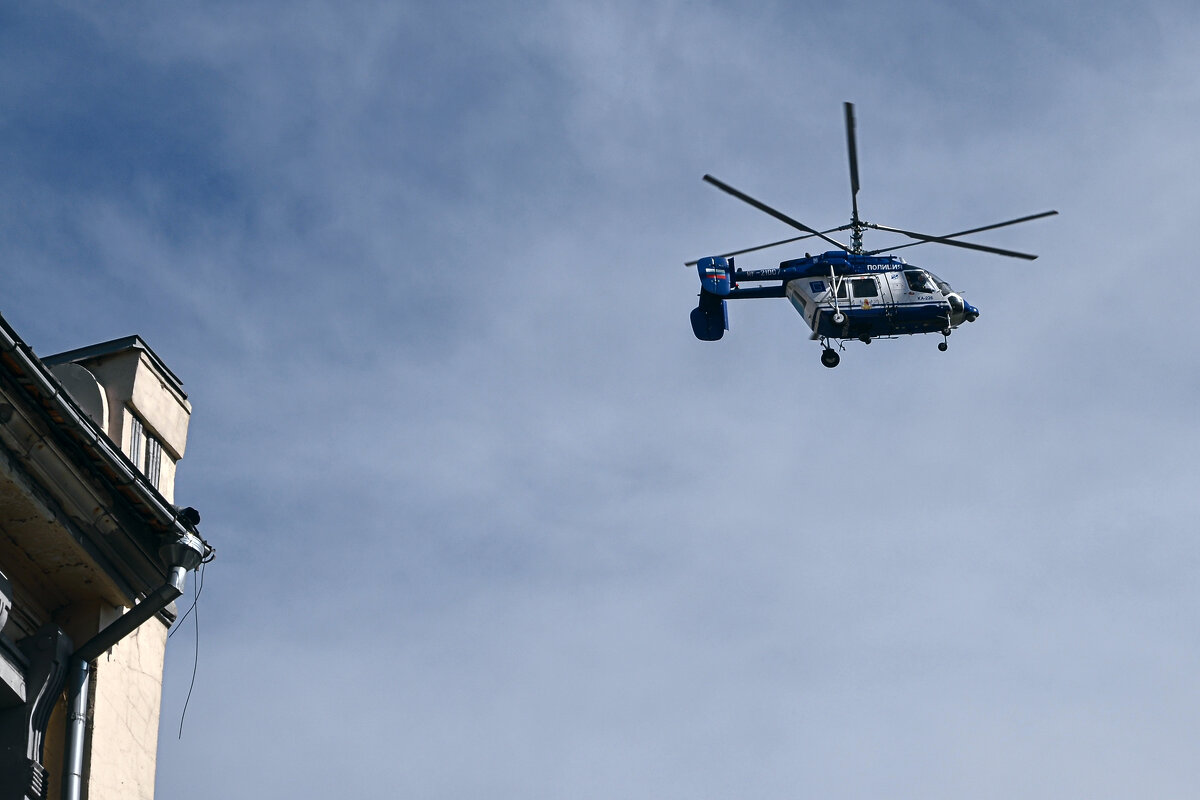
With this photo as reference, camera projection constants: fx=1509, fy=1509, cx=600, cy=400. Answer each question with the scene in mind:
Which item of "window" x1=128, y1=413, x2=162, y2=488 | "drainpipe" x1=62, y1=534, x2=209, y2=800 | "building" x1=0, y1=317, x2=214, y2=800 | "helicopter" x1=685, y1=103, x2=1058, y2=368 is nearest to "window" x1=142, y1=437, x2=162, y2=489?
"window" x1=128, y1=413, x2=162, y2=488

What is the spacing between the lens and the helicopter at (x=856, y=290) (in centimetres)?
2447

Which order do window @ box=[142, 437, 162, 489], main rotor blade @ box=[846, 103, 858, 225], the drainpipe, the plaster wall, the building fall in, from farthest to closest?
main rotor blade @ box=[846, 103, 858, 225] → window @ box=[142, 437, 162, 489] → the plaster wall → the drainpipe → the building

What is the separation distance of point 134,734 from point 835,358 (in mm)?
16446

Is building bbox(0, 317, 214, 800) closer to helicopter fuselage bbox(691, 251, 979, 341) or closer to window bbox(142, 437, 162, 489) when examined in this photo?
window bbox(142, 437, 162, 489)

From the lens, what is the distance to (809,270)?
2531 centimetres

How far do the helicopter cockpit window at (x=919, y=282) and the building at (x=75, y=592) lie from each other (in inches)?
660

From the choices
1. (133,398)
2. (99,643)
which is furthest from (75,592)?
(133,398)

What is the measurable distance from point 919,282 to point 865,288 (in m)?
1.13

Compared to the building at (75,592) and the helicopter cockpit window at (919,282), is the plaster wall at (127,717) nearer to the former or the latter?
the building at (75,592)

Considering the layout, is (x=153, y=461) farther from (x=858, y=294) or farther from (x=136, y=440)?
(x=858, y=294)

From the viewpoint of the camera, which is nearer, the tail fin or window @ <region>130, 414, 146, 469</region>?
window @ <region>130, 414, 146, 469</region>

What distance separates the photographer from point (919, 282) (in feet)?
82.9

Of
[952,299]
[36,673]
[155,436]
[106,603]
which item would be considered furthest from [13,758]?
[952,299]

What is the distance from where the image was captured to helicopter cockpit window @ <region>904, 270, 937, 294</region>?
25.2 meters
